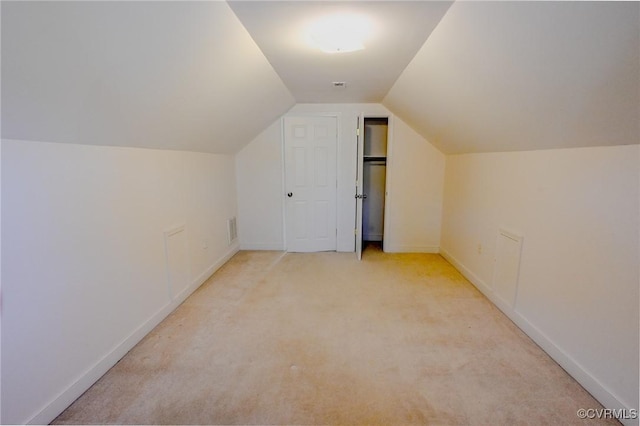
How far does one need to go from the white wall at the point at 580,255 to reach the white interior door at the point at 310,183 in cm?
211

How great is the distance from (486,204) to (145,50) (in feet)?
9.96

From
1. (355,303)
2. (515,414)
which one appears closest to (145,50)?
(355,303)

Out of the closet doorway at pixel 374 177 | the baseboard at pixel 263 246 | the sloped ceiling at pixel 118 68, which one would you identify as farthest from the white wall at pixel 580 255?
the baseboard at pixel 263 246

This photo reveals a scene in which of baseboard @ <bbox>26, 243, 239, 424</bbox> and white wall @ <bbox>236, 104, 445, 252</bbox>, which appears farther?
white wall @ <bbox>236, 104, 445, 252</bbox>

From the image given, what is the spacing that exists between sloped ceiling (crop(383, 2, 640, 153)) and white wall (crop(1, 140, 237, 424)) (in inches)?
90.1

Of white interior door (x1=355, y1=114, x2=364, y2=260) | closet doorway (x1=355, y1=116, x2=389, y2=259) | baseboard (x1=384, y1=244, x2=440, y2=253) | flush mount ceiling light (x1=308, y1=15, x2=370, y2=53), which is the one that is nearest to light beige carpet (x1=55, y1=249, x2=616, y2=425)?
white interior door (x1=355, y1=114, x2=364, y2=260)

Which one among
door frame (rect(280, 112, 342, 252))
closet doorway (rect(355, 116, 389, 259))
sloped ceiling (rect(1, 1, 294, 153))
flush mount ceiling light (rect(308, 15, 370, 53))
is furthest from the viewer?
closet doorway (rect(355, 116, 389, 259))

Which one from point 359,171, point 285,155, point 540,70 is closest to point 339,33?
point 540,70

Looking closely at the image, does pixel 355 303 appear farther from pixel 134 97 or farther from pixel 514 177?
pixel 134 97

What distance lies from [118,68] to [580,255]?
2.79 metres

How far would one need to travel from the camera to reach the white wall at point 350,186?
12.8ft

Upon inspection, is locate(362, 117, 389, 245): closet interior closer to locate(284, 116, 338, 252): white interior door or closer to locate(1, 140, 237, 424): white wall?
locate(284, 116, 338, 252): white interior door

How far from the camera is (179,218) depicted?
2635mm

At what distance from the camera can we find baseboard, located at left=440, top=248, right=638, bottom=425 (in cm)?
144
